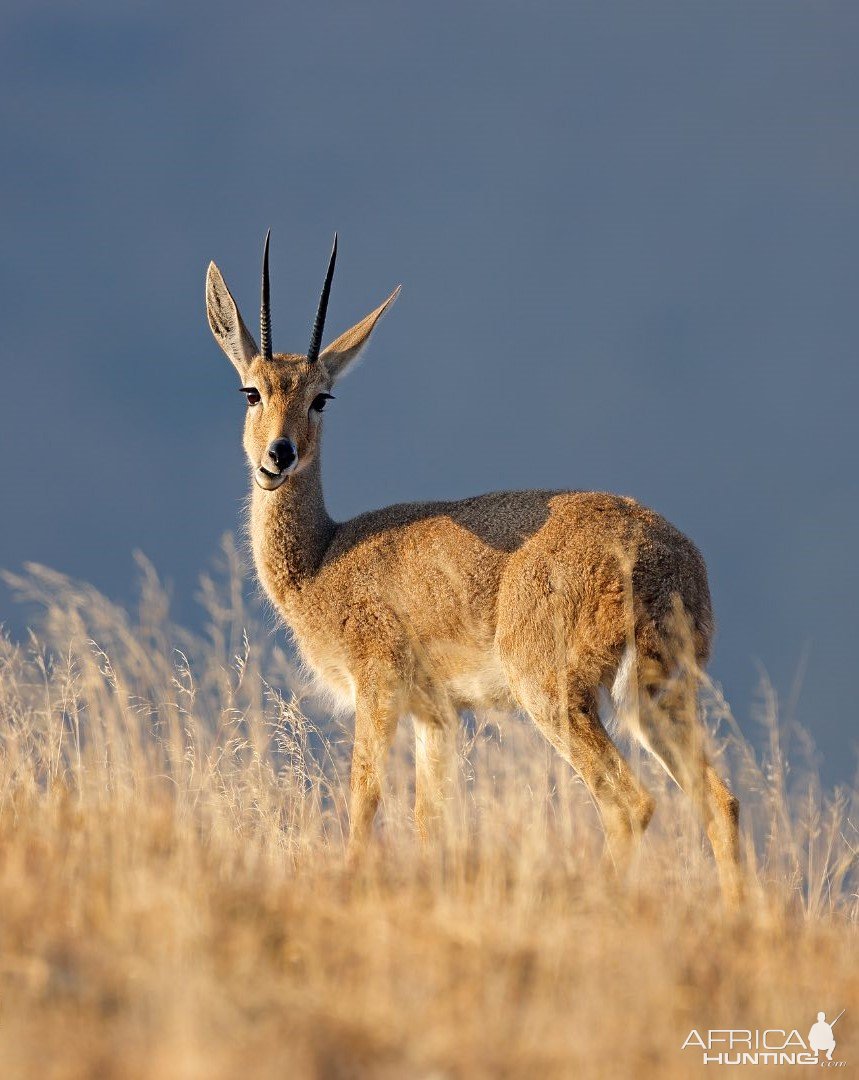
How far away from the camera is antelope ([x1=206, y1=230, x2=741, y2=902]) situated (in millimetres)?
9156

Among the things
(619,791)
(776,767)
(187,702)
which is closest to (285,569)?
(187,702)

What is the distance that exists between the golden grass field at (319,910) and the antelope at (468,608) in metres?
0.30

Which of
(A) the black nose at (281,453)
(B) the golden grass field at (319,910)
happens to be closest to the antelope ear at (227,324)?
(A) the black nose at (281,453)

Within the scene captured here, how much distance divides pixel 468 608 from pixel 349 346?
3.01 meters

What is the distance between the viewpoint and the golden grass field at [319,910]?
4.62 meters

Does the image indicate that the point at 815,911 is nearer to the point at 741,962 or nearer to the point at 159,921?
the point at 741,962

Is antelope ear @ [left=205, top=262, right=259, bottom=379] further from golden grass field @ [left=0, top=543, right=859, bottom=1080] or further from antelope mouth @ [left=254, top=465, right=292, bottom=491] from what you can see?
golden grass field @ [left=0, top=543, right=859, bottom=1080]

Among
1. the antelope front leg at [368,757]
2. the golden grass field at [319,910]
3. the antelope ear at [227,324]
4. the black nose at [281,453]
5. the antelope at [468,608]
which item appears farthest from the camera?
the antelope ear at [227,324]

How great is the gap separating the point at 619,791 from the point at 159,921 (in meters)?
4.12

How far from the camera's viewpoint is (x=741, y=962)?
6.11 m

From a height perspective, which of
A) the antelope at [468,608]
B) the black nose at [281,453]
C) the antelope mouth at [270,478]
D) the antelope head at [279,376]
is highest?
the antelope head at [279,376]

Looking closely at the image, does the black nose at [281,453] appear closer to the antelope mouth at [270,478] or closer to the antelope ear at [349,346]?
the antelope mouth at [270,478]

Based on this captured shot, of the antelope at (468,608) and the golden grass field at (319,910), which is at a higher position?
the antelope at (468,608)

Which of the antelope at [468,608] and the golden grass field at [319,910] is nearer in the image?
the golden grass field at [319,910]
